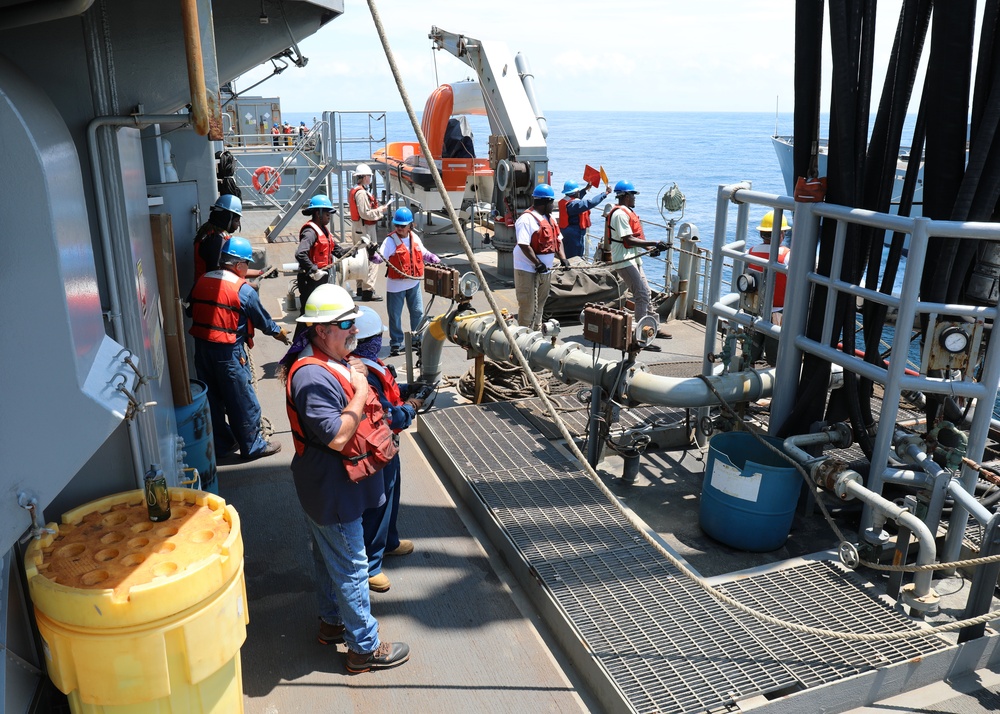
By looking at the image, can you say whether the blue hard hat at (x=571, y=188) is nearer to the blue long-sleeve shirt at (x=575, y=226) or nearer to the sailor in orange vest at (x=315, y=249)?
the blue long-sleeve shirt at (x=575, y=226)

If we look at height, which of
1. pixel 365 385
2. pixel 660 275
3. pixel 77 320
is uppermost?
pixel 77 320

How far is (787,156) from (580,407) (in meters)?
30.8

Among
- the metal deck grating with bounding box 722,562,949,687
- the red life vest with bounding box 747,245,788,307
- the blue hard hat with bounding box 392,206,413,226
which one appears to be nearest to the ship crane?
the blue hard hat with bounding box 392,206,413,226

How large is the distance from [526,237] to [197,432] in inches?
184

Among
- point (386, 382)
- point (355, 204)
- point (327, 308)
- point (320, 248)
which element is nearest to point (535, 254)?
point (320, 248)

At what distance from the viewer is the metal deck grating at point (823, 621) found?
11.8 ft

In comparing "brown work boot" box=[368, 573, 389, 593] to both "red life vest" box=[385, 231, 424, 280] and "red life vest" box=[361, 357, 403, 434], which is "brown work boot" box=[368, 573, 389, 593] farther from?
"red life vest" box=[385, 231, 424, 280]

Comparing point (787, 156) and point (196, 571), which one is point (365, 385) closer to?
point (196, 571)

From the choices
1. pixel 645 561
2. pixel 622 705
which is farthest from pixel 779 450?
pixel 622 705

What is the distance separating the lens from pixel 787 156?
112 feet

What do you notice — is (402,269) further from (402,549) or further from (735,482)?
(735,482)

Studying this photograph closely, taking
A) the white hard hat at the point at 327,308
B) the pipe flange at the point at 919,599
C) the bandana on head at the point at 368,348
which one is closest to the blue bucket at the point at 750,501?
the pipe flange at the point at 919,599

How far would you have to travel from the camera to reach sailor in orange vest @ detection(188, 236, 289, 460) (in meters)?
5.60

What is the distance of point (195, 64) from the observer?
2449 mm
